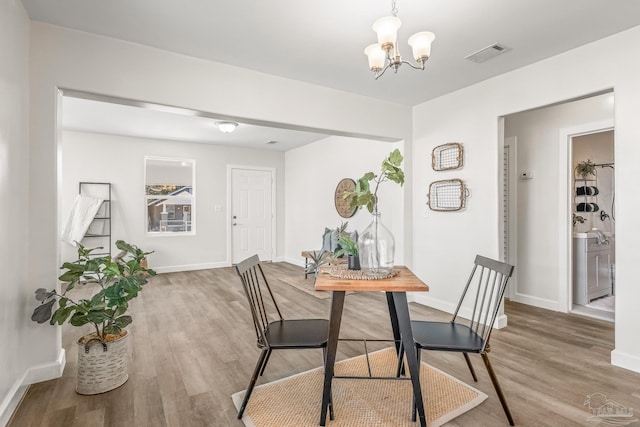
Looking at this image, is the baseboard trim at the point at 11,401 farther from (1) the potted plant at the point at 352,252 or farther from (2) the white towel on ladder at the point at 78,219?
(2) the white towel on ladder at the point at 78,219

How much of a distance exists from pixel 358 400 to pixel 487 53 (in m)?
2.82

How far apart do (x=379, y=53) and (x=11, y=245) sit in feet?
8.00

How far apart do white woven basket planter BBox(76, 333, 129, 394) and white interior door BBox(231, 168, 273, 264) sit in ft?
15.3

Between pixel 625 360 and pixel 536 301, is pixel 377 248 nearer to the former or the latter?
pixel 625 360

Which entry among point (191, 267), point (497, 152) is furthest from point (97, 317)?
point (191, 267)

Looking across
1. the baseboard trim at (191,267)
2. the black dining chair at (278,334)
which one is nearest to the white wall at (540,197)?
the black dining chair at (278,334)

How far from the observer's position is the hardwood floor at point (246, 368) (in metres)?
1.90

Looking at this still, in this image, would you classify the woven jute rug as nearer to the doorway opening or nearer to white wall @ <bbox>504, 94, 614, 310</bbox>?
white wall @ <bbox>504, 94, 614, 310</bbox>

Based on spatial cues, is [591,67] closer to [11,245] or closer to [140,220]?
[11,245]

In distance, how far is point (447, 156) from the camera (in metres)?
3.75

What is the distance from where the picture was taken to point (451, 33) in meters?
2.44

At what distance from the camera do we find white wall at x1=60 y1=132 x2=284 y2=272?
18.0 feet

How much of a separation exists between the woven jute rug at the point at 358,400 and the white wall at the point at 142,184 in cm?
469

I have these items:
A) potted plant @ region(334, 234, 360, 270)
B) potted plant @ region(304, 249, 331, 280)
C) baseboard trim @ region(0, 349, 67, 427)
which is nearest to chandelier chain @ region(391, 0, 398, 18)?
potted plant @ region(334, 234, 360, 270)
